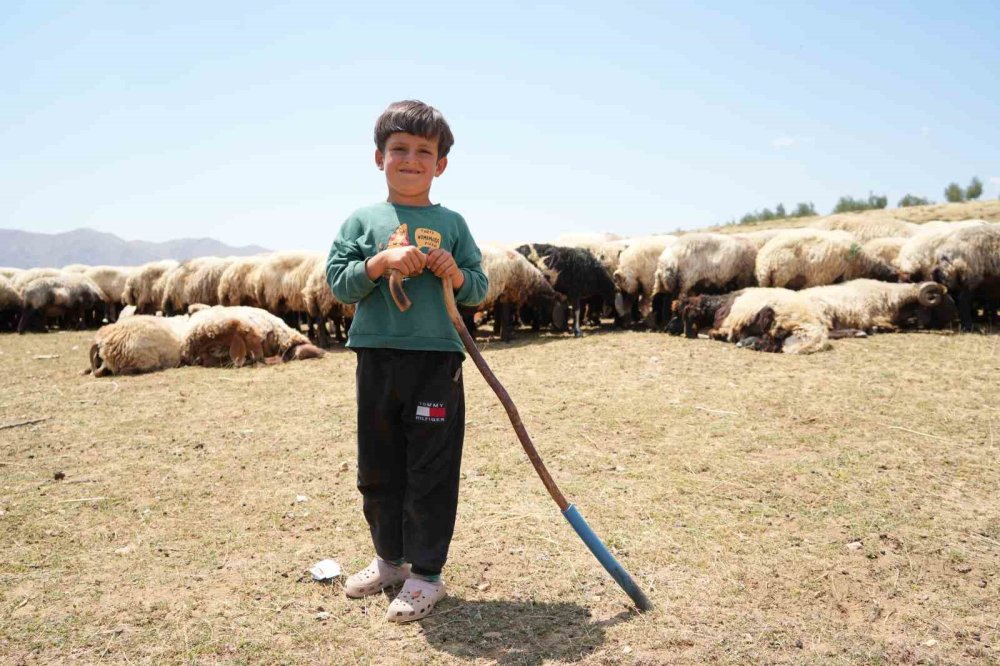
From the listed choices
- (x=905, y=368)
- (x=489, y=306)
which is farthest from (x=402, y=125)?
(x=489, y=306)

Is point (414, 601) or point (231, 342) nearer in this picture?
point (414, 601)

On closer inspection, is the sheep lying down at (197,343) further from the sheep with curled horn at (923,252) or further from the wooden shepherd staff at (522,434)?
the sheep with curled horn at (923,252)

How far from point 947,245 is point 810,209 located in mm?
26931

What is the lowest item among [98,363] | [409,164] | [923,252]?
[98,363]

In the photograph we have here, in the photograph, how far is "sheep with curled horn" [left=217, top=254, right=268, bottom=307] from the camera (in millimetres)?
15094

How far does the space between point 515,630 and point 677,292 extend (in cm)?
1009

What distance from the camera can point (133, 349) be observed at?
367 inches

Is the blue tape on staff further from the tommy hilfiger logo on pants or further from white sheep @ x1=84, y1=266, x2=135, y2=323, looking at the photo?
white sheep @ x1=84, y1=266, x2=135, y2=323

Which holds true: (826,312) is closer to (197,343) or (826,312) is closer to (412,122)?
(412,122)

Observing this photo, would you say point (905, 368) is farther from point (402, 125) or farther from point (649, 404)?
point (402, 125)

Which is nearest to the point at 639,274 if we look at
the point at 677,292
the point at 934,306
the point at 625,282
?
the point at 625,282

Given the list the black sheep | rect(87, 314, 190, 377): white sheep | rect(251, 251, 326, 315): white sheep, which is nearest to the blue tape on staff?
rect(87, 314, 190, 377): white sheep

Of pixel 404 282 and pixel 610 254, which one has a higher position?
pixel 610 254

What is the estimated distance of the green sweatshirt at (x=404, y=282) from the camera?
2703 mm
